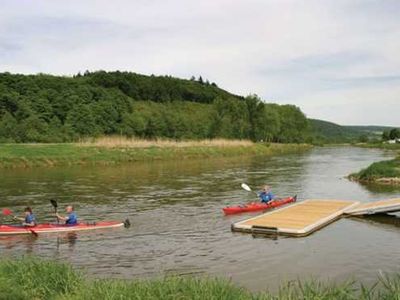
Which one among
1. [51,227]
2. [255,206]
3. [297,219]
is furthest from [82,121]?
[297,219]

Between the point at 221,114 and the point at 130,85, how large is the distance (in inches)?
2029

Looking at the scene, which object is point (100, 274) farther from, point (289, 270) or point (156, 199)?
point (156, 199)

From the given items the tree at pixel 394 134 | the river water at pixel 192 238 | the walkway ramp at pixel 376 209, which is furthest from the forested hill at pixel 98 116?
the walkway ramp at pixel 376 209

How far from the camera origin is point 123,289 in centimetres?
930

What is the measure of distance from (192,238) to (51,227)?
551 centimetres

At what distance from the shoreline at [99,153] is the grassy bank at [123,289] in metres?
36.2

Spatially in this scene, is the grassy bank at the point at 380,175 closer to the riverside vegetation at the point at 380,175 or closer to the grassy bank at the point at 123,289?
the riverside vegetation at the point at 380,175

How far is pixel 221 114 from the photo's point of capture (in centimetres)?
9475

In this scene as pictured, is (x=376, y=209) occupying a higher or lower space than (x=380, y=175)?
lower

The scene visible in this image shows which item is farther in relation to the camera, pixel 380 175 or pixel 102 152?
pixel 102 152

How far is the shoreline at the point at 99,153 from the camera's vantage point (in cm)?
4686

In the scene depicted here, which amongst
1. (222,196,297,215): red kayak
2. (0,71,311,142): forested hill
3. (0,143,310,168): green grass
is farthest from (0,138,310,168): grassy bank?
(222,196,297,215): red kayak

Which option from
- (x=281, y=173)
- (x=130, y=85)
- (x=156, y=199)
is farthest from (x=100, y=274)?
(x=130, y=85)

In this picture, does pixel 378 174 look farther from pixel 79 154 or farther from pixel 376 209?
pixel 79 154
